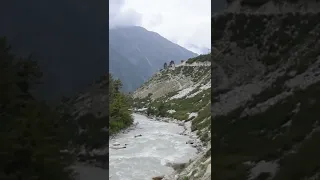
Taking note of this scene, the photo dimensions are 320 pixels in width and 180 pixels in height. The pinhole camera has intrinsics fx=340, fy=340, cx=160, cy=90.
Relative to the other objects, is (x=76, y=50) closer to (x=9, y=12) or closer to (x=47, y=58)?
(x=47, y=58)

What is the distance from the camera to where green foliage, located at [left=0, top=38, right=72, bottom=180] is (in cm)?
605

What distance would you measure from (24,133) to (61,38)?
1999 mm

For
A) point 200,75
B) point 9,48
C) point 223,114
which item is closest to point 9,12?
point 9,48

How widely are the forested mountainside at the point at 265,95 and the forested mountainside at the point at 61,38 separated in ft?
12.3

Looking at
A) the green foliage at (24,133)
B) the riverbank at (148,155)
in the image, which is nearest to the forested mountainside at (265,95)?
the green foliage at (24,133)

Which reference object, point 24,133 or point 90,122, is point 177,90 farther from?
point 24,133

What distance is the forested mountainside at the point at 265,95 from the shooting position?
8922 millimetres

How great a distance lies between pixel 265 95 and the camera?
9703mm

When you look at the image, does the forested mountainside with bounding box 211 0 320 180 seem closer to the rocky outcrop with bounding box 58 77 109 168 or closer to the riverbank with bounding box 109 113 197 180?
the rocky outcrop with bounding box 58 77 109 168

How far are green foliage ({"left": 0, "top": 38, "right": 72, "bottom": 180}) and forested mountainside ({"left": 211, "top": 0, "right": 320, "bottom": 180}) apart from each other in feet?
14.6

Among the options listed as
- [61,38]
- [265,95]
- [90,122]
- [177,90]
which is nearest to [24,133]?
[90,122]

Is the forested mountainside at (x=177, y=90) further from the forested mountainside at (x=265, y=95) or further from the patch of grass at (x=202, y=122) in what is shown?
the forested mountainside at (x=265, y=95)

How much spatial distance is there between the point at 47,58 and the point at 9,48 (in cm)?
70

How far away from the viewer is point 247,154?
9.08m
